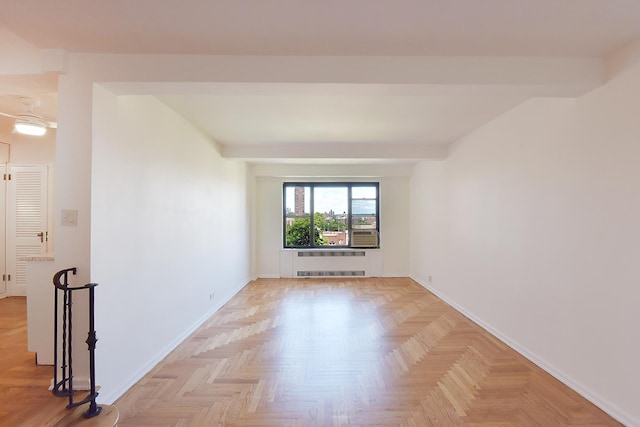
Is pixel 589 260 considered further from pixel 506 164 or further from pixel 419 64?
pixel 419 64

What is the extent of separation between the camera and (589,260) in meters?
2.28

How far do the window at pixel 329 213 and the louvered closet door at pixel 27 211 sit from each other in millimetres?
4206

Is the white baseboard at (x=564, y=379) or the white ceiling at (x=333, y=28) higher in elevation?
the white ceiling at (x=333, y=28)

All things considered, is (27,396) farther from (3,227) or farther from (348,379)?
(3,227)

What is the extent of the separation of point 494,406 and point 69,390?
306 cm

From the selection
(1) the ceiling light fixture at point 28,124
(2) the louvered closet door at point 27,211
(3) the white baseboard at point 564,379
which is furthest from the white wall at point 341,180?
(1) the ceiling light fixture at point 28,124

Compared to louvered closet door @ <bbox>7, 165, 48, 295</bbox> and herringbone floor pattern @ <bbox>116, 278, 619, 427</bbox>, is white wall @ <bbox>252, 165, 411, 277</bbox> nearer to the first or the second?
herringbone floor pattern @ <bbox>116, 278, 619, 427</bbox>

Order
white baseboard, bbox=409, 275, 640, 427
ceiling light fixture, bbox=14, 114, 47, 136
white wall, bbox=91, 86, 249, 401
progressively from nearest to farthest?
white baseboard, bbox=409, 275, 640, 427, white wall, bbox=91, 86, 249, 401, ceiling light fixture, bbox=14, 114, 47, 136

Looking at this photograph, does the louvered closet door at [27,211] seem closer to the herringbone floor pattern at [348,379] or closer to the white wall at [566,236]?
the herringbone floor pattern at [348,379]

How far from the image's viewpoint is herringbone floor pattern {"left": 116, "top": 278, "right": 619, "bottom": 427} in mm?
2049

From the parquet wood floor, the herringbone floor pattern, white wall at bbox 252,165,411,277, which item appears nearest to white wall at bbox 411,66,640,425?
the herringbone floor pattern

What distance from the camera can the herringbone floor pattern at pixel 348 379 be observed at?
2.05 metres

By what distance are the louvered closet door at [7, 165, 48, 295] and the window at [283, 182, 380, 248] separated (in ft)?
13.8

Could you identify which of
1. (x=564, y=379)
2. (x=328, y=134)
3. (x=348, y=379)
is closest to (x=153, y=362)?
(x=348, y=379)
